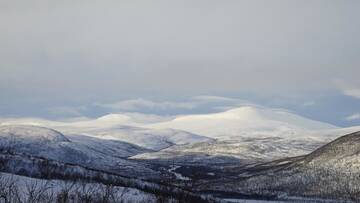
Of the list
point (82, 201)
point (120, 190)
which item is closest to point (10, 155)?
point (120, 190)

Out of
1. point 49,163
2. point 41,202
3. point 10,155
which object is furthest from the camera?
point 49,163

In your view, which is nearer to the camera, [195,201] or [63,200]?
[63,200]

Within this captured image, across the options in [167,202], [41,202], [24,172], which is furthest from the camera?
[24,172]

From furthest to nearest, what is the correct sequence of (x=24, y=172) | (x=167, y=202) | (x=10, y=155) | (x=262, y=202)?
(x=262, y=202)
(x=10, y=155)
(x=24, y=172)
(x=167, y=202)

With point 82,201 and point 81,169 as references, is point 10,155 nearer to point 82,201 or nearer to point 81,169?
point 81,169

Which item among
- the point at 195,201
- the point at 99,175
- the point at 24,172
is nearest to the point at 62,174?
the point at 24,172

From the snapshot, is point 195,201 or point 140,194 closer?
point 140,194

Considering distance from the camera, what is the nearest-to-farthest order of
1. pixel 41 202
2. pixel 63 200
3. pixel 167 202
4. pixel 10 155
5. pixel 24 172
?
→ pixel 63 200, pixel 41 202, pixel 167 202, pixel 24 172, pixel 10 155

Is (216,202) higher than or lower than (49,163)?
lower

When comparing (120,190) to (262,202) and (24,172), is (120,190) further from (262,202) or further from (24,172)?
(262,202)
